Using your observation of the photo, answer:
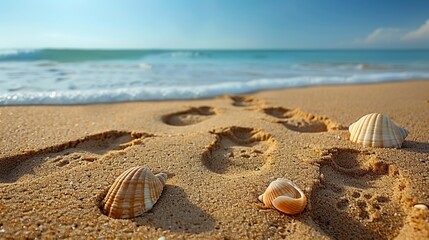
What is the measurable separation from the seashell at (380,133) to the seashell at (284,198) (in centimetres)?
107

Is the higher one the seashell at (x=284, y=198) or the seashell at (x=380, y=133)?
the seashell at (x=380, y=133)

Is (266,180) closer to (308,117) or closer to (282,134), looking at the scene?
(282,134)

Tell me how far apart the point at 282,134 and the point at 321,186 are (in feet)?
2.86

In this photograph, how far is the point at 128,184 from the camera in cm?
161

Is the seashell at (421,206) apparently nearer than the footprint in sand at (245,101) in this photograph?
Yes

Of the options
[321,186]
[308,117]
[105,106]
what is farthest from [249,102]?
[321,186]

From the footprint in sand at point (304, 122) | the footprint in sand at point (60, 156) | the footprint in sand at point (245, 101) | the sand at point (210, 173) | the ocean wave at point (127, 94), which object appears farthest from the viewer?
the footprint in sand at point (245, 101)

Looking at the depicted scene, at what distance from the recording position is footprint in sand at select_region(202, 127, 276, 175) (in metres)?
2.22

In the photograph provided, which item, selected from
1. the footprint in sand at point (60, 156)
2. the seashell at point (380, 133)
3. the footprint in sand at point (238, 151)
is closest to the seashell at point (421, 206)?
the seashell at point (380, 133)

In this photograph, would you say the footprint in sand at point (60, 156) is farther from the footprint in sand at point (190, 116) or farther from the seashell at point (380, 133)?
the seashell at point (380, 133)

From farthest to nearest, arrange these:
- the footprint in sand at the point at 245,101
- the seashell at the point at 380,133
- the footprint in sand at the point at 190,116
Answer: the footprint in sand at the point at 245,101, the footprint in sand at the point at 190,116, the seashell at the point at 380,133

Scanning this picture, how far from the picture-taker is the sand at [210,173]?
4.94ft

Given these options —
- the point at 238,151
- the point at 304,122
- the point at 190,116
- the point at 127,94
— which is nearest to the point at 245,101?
the point at 190,116

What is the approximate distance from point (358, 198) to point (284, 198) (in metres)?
0.54
